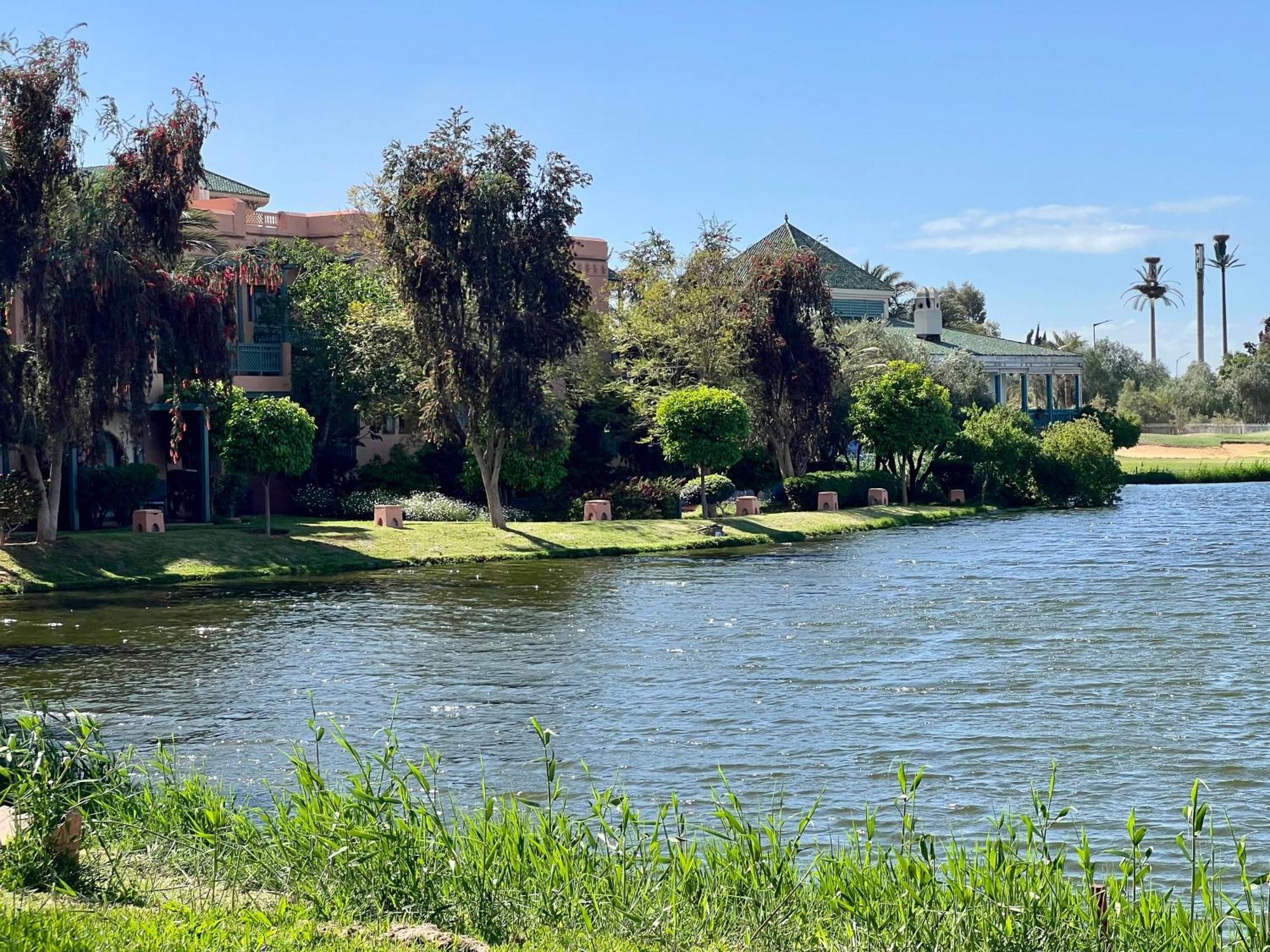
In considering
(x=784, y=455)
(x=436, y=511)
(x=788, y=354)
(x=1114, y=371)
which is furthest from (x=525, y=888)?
(x=1114, y=371)

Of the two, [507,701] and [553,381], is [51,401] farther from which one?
[553,381]

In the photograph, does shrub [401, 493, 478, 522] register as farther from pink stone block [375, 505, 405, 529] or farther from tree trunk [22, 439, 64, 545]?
tree trunk [22, 439, 64, 545]

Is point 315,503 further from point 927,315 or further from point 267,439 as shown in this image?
point 927,315

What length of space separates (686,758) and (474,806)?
277cm

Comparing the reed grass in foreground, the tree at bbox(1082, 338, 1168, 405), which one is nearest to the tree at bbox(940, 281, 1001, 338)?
the tree at bbox(1082, 338, 1168, 405)

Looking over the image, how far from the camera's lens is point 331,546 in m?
35.1

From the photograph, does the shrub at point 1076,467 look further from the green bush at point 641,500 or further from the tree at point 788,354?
the green bush at point 641,500

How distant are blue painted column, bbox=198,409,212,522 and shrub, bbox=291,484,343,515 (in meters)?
3.66

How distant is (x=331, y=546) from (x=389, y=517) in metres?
3.43

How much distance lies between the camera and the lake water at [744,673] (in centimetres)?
1384

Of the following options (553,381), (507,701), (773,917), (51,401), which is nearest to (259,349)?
(553,381)

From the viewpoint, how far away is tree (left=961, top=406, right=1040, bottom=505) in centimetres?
5225

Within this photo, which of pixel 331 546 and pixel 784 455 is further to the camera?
pixel 784 455

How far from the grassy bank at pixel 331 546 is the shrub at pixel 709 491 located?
6.11 feet
